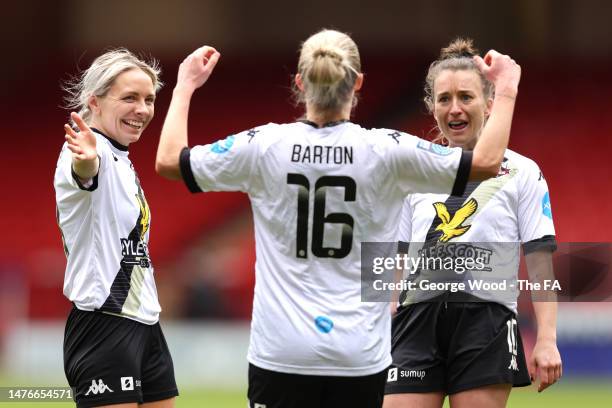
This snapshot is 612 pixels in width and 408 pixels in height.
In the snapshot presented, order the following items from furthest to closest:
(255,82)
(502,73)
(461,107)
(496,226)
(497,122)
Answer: (255,82), (461,107), (496,226), (502,73), (497,122)

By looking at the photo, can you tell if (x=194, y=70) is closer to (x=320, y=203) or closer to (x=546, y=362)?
(x=320, y=203)

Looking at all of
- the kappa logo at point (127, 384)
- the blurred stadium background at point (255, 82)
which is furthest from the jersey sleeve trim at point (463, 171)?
the blurred stadium background at point (255, 82)

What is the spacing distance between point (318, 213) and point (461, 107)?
4.69 feet

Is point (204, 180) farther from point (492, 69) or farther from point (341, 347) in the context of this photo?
point (492, 69)

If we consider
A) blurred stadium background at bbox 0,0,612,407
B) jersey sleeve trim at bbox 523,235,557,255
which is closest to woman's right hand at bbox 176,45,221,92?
jersey sleeve trim at bbox 523,235,557,255

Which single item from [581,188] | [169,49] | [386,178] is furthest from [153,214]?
[386,178]

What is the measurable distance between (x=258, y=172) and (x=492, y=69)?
0.99m

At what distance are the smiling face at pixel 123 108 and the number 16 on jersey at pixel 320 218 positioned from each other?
4.88 feet

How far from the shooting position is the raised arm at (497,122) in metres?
3.85

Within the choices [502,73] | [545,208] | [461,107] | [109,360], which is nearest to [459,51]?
[461,107]

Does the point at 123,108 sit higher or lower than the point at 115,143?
higher

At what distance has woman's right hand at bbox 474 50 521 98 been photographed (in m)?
4.00

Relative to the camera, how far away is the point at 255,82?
19.8 m

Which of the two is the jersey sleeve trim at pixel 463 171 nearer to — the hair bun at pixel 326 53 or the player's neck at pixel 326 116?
the player's neck at pixel 326 116
